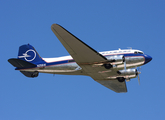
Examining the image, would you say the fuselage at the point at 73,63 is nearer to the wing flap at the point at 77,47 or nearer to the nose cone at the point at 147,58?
the nose cone at the point at 147,58

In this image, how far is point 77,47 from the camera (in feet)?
78.0

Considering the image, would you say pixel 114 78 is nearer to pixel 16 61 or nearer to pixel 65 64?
pixel 65 64

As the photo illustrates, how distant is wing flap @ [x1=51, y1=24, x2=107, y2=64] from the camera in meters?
22.3

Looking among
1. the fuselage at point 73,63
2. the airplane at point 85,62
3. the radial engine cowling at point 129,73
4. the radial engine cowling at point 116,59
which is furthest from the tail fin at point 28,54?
the radial engine cowling at point 129,73

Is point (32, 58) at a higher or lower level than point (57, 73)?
higher

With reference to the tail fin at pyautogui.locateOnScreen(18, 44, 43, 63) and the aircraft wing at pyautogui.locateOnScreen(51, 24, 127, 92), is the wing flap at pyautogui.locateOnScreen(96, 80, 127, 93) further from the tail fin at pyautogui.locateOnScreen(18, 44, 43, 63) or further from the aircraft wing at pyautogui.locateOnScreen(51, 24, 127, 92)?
the tail fin at pyautogui.locateOnScreen(18, 44, 43, 63)

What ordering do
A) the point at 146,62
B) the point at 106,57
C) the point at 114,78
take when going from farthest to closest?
the point at 114,78 < the point at 146,62 < the point at 106,57

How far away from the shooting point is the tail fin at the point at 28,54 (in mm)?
30500

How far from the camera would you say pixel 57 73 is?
28688 millimetres

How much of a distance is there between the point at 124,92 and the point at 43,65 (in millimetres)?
12091

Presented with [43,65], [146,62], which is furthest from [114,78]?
[43,65]

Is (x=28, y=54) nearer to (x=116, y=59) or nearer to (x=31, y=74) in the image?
(x=31, y=74)

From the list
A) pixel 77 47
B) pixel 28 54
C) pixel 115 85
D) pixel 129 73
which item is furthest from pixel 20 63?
pixel 129 73

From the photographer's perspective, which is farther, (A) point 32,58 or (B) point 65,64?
(A) point 32,58
